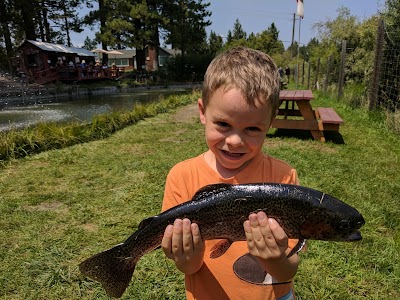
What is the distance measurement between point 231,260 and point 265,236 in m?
0.47

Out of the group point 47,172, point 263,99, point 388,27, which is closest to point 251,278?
point 263,99

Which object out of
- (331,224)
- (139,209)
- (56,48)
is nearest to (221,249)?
(331,224)

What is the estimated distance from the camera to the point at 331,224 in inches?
58.9

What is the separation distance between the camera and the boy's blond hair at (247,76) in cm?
163

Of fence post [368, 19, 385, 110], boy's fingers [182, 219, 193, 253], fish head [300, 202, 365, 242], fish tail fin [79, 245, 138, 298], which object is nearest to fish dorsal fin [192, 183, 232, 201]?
boy's fingers [182, 219, 193, 253]

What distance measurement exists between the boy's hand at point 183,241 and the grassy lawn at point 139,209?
193 cm

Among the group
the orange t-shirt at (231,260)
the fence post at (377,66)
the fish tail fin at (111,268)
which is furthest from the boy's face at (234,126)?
the fence post at (377,66)

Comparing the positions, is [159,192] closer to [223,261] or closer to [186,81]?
[223,261]

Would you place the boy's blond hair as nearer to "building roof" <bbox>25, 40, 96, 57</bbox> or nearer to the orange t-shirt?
the orange t-shirt

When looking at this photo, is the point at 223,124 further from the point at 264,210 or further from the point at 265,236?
the point at 265,236

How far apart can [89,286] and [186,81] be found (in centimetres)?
5205

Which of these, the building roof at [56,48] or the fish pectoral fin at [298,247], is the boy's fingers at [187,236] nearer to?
the fish pectoral fin at [298,247]

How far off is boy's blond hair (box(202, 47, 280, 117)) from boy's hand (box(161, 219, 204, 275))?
653 mm

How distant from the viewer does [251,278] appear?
1.72m
